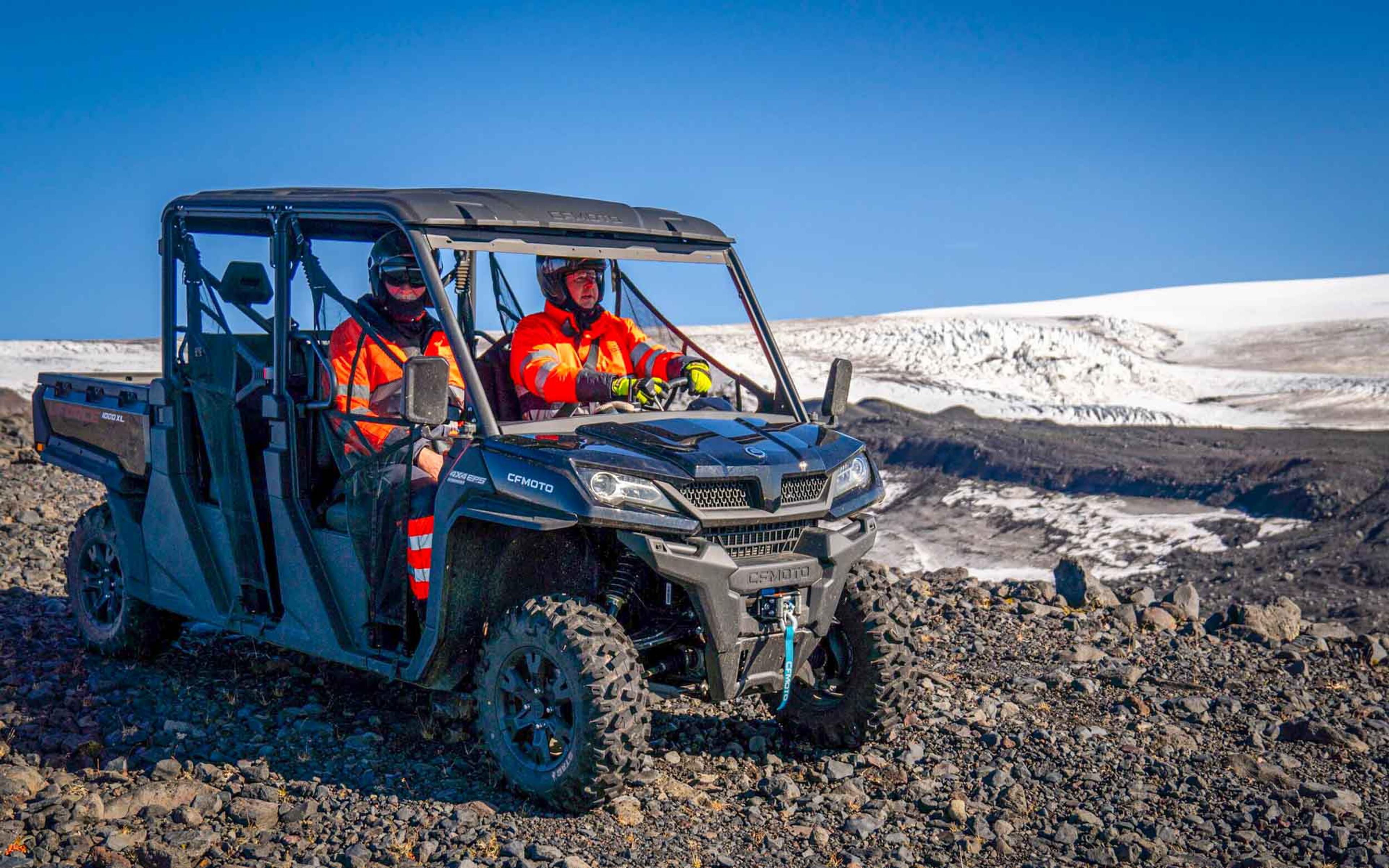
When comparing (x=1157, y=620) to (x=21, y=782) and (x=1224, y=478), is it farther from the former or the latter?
(x=1224, y=478)

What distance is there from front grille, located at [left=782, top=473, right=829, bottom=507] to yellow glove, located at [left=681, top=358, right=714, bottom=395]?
34.5 inches

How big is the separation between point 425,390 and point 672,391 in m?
1.42

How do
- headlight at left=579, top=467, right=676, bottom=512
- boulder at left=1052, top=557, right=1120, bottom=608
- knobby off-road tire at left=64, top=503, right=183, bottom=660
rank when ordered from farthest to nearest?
boulder at left=1052, top=557, right=1120, bottom=608, knobby off-road tire at left=64, top=503, right=183, bottom=660, headlight at left=579, top=467, right=676, bottom=512

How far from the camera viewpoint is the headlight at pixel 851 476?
18.8ft

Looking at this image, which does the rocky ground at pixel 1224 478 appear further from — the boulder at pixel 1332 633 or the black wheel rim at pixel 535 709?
the black wheel rim at pixel 535 709

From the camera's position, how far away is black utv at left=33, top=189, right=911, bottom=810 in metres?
5.20

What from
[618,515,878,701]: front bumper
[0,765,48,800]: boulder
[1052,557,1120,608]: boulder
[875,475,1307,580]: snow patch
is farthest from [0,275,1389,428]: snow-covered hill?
[0,765,48,800]: boulder

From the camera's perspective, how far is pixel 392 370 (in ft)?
20.0

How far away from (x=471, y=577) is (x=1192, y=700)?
163 inches

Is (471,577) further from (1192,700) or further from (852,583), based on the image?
(1192,700)

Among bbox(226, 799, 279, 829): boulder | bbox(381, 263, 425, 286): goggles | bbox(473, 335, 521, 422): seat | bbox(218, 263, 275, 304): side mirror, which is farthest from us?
bbox(218, 263, 275, 304): side mirror

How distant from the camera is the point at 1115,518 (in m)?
18.3

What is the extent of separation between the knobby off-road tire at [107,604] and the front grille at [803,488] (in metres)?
3.85

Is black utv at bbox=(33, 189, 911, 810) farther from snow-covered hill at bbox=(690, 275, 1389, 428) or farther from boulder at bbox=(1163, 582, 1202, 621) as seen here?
snow-covered hill at bbox=(690, 275, 1389, 428)
